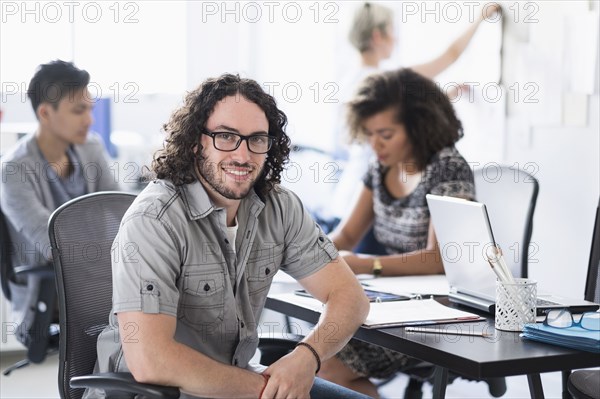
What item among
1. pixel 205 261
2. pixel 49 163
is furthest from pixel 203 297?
pixel 49 163

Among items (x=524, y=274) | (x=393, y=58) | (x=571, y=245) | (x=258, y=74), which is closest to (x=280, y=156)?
(x=524, y=274)

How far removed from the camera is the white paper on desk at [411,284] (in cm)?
245

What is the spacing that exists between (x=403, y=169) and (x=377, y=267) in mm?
500

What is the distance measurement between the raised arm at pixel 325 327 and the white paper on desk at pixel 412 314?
0.05 meters

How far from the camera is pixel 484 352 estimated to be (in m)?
1.74

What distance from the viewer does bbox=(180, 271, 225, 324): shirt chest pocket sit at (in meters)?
1.92

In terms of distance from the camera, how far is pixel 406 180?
124 inches

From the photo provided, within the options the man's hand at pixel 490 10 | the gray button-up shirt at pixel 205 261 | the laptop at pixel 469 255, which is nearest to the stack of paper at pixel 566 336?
the laptop at pixel 469 255

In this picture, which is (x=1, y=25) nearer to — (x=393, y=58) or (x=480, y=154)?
(x=393, y=58)

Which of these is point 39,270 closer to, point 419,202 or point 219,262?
point 419,202

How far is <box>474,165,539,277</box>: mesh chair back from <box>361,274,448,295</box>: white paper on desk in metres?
0.55

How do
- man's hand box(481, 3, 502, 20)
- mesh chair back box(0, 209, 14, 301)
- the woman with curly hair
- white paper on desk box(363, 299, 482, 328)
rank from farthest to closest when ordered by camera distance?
man's hand box(481, 3, 502, 20) → mesh chair back box(0, 209, 14, 301) → the woman with curly hair → white paper on desk box(363, 299, 482, 328)

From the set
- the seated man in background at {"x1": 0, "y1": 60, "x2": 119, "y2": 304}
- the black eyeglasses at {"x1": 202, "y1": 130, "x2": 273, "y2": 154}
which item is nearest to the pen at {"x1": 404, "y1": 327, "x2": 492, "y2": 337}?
the black eyeglasses at {"x1": 202, "y1": 130, "x2": 273, "y2": 154}

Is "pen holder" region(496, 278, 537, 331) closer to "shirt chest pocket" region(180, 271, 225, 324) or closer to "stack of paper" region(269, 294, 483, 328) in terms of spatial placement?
"stack of paper" region(269, 294, 483, 328)
